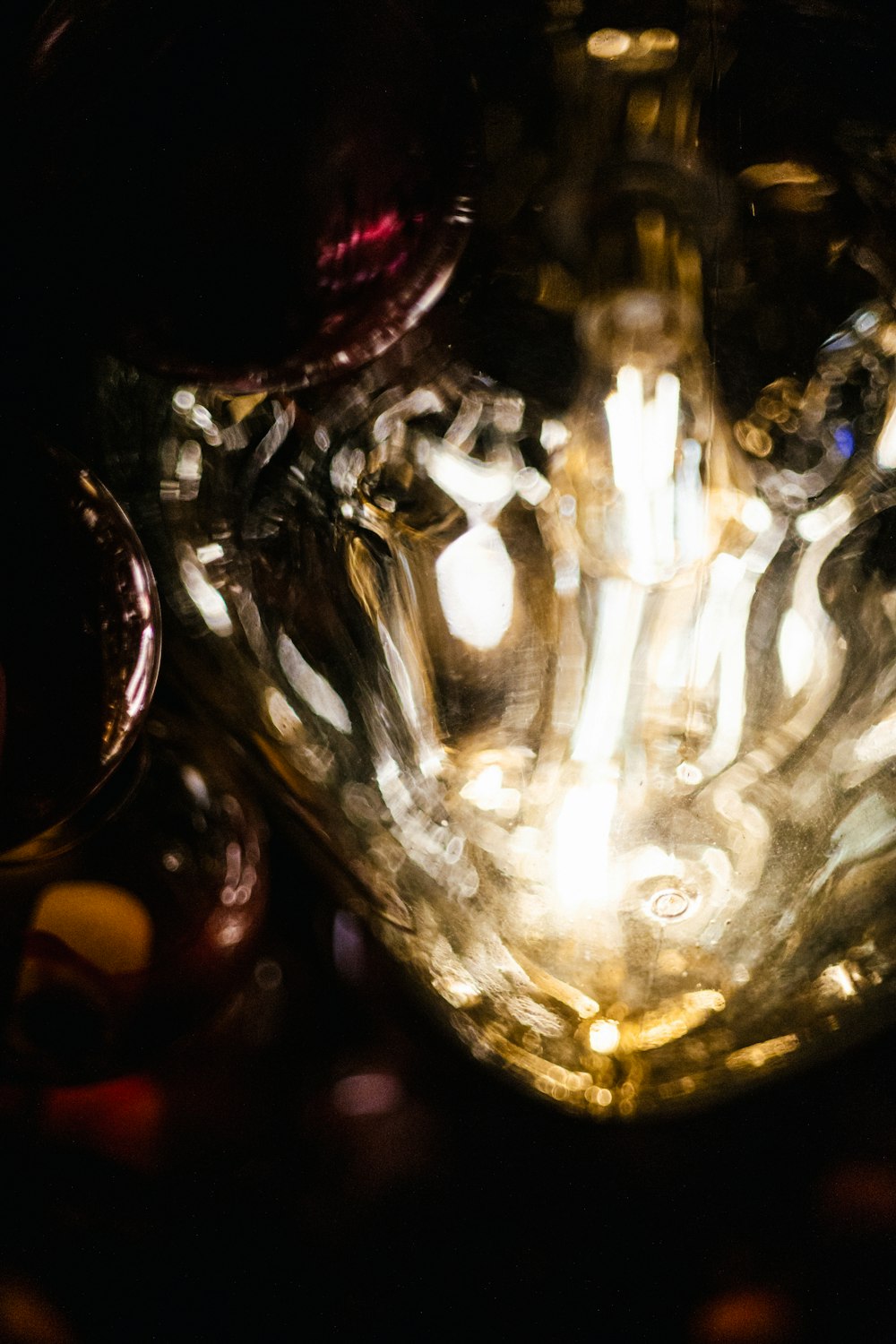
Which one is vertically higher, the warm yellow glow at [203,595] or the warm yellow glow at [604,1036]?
the warm yellow glow at [203,595]

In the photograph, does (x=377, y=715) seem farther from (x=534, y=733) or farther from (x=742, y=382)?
(x=742, y=382)

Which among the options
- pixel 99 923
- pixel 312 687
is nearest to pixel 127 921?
pixel 99 923

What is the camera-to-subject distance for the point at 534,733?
39 centimetres

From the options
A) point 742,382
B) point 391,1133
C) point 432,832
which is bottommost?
point 391,1133

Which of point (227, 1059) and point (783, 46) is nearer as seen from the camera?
point (783, 46)

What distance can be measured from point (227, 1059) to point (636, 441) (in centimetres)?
32

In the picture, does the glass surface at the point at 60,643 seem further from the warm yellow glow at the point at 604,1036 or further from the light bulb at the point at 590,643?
the warm yellow glow at the point at 604,1036

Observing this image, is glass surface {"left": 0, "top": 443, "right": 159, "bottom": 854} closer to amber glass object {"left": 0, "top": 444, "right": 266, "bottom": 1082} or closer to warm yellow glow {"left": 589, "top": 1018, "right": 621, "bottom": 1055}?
amber glass object {"left": 0, "top": 444, "right": 266, "bottom": 1082}

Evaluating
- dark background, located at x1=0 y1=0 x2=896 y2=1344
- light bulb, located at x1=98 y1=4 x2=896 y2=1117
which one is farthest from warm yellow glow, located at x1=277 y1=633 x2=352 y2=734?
dark background, located at x1=0 y1=0 x2=896 y2=1344

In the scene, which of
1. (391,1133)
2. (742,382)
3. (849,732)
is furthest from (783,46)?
(391,1133)

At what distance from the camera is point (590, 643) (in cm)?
39

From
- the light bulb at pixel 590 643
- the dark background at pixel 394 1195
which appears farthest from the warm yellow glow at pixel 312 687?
the dark background at pixel 394 1195

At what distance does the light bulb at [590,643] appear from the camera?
1.19ft

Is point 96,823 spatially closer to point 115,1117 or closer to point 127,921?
point 127,921
